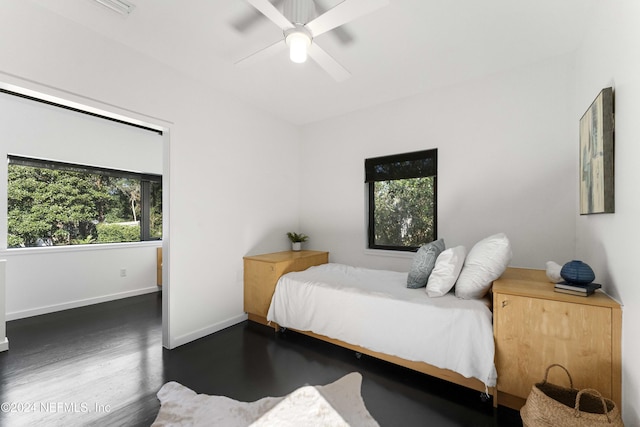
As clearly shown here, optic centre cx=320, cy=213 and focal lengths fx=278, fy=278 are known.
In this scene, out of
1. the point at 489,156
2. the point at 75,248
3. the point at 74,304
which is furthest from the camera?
the point at 75,248

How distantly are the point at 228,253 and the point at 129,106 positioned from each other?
1745 millimetres

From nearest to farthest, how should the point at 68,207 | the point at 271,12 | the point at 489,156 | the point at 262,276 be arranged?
the point at 271,12
the point at 489,156
the point at 262,276
the point at 68,207

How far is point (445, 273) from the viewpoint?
2.26 m

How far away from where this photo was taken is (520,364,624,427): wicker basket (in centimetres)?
125

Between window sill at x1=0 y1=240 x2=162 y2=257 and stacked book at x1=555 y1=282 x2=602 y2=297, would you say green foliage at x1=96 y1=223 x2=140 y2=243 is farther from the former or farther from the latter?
stacked book at x1=555 y1=282 x2=602 y2=297

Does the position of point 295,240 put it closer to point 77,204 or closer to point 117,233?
point 117,233

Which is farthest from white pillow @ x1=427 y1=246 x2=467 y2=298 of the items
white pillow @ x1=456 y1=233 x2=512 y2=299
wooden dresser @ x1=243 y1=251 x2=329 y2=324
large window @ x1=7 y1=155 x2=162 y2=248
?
large window @ x1=7 y1=155 x2=162 y2=248

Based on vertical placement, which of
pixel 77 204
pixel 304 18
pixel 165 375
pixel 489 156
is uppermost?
pixel 304 18

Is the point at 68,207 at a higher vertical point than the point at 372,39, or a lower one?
lower

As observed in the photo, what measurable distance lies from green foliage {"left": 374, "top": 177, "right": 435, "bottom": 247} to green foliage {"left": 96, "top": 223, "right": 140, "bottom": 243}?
13.2 feet

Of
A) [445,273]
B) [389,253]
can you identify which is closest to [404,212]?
[389,253]

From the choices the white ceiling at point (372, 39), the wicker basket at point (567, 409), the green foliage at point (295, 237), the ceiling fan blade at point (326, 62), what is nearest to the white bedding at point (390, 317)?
the wicker basket at point (567, 409)

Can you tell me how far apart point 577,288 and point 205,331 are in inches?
126

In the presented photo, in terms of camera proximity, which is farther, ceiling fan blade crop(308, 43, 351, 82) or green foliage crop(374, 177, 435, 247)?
green foliage crop(374, 177, 435, 247)
